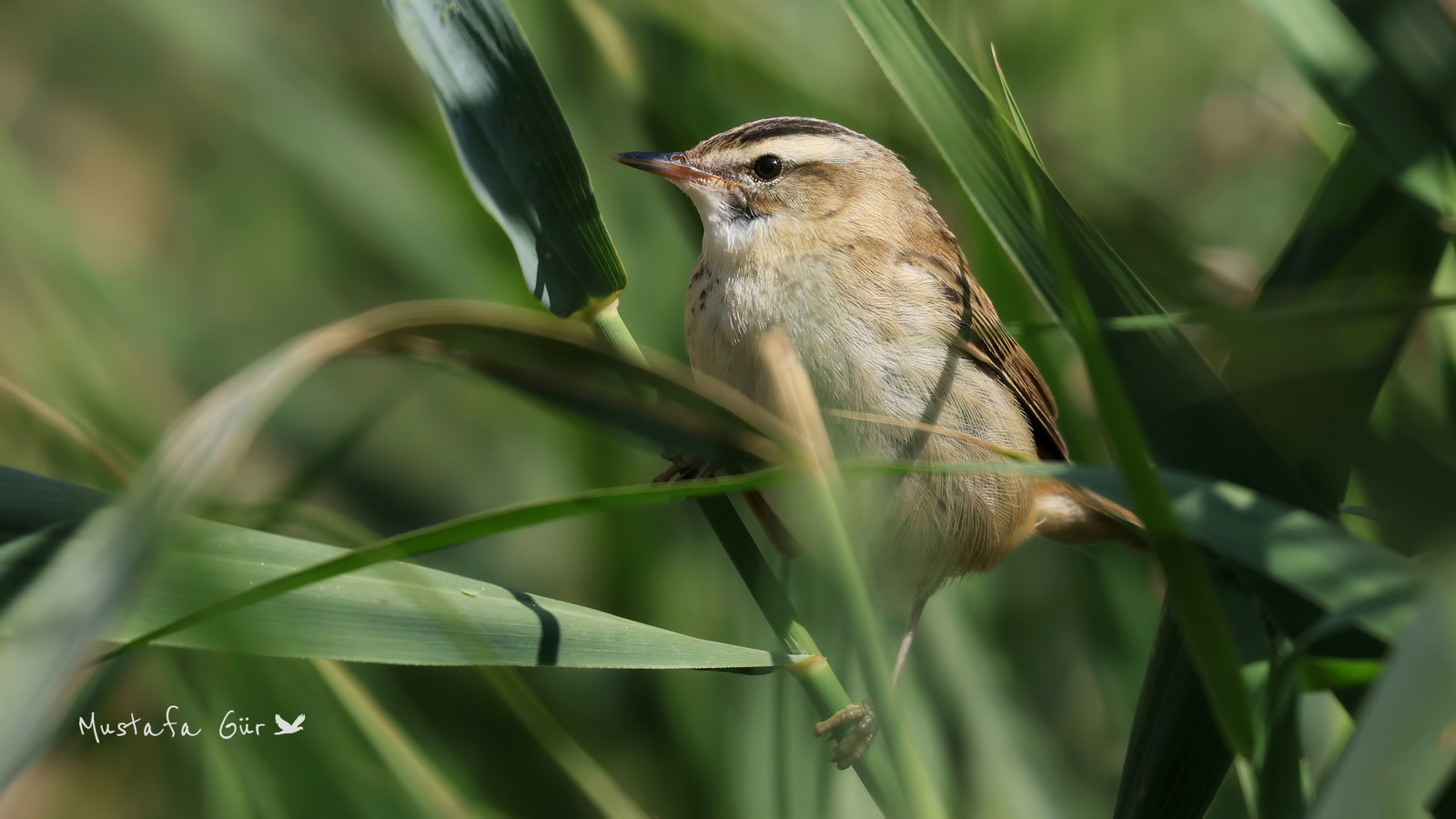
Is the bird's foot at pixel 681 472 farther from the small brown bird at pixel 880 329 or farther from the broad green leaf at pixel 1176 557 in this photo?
the broad green leaf at pixel 1176 557

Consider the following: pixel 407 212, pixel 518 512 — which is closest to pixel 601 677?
pixel 407 212

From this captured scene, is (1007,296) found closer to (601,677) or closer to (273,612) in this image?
(601,677)

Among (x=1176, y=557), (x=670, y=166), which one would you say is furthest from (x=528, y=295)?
(x=1176, y=557)

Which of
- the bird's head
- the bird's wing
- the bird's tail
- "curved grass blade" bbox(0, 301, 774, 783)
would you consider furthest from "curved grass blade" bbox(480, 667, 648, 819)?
the bird's tail

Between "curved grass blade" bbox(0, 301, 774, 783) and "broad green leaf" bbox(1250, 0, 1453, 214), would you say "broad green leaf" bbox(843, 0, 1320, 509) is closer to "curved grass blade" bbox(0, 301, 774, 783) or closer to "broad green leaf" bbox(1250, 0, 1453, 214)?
"broad green leaf" bbox(1250, 0, 1453, 214)

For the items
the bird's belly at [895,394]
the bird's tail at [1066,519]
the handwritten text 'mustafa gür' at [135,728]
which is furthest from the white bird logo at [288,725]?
the bird's tail at [1066,519]
